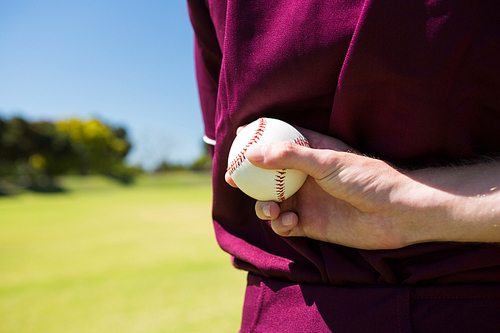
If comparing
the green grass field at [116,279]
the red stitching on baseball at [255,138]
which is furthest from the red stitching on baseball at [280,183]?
the green grass field at [116,279]

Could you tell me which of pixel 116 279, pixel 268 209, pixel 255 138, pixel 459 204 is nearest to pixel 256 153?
pixel 255 138

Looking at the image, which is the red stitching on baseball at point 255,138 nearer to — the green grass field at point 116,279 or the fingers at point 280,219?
the fingers at point 280,219

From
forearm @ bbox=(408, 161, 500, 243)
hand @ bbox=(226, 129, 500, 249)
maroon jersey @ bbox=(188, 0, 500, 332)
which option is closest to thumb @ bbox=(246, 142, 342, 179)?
hand @ bbox=(226, 129, 500, 249)

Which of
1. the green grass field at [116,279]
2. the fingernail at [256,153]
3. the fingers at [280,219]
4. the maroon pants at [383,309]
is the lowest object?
A: the green grass field at [116,279]

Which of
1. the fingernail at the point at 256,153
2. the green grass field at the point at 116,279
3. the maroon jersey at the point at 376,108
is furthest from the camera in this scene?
the green grass field at the point at 116,279

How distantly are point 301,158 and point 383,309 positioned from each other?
0.48 m

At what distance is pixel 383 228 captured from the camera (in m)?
0.89

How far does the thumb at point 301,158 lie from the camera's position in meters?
0.88

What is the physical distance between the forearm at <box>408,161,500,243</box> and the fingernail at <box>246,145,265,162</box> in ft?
1.42

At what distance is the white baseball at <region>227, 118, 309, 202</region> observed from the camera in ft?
3.26

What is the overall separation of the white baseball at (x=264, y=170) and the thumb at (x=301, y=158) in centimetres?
8

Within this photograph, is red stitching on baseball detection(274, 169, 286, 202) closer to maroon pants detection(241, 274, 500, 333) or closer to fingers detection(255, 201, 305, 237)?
fingers detection(255, 201, 305, 237)

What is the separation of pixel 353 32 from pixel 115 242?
25.7ft

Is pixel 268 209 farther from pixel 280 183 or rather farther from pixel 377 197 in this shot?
pixel 377 197
